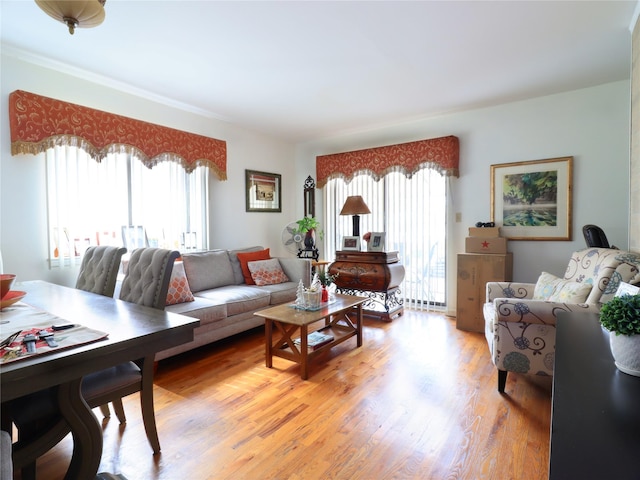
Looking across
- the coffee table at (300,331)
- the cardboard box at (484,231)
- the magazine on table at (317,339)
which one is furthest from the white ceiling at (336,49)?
the magazine on table at (317,339)

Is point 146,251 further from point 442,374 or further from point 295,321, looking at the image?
point 442,374

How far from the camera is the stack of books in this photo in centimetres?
272

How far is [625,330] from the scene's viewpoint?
0.90 m

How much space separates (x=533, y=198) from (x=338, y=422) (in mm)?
3124

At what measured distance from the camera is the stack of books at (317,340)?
2.72m

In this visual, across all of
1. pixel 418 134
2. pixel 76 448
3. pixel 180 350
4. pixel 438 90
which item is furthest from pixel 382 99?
pixel 76 448

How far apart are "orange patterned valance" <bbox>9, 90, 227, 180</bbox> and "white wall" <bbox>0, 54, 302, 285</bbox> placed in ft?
0.35

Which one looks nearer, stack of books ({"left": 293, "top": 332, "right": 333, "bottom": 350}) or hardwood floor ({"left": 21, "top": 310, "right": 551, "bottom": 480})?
hardwood floor ({"left": 21, "top": 310, "right": 551, "bottom": 480})

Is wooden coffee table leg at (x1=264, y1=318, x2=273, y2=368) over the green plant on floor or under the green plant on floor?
under

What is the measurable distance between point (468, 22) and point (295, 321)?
237 centimetres

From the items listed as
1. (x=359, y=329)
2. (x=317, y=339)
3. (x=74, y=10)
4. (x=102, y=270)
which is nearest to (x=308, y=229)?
(x=359, y=329)

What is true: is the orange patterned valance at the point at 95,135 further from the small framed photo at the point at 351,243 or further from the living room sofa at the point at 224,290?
the small framed photo at the point at 351,243

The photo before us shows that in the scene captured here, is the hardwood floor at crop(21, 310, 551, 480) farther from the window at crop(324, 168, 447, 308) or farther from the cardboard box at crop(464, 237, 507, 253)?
the window at crop(324, 168, 447, 308)

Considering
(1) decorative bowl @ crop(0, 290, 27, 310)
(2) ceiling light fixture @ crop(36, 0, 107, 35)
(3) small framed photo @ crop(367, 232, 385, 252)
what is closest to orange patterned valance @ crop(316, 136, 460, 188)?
(3) small framed photo @ crop(367, 232, 385, 252)
